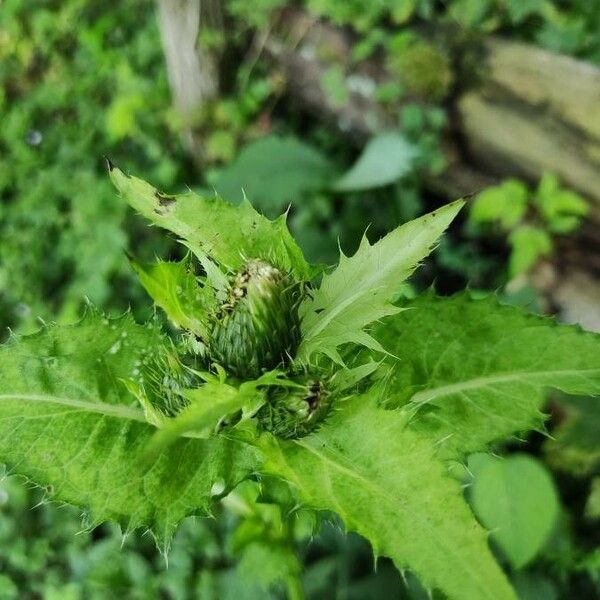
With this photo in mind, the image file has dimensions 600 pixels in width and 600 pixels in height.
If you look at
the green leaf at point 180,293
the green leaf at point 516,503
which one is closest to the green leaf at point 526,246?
the green leaf at point 516,503

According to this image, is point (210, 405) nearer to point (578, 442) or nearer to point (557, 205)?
point (578, 442)

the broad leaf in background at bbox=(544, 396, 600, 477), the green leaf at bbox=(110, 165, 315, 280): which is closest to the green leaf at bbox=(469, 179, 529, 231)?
the broad leaf in background at bbox=(544, 396, 600, 477)

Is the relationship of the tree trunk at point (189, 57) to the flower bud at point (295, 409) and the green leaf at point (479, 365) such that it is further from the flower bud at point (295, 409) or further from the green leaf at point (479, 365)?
the flower bud at point (295, 409)

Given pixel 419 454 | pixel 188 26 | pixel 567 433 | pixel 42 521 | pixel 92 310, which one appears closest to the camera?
pixel 419 454

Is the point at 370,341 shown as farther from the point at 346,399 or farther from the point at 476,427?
the point at 476,427

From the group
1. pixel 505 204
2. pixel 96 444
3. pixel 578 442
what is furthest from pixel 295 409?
pixel 505 204

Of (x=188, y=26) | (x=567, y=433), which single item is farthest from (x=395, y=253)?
(x=188, y=26)

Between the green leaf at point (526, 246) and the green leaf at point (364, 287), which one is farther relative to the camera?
the green leaf at point (526, 246)
